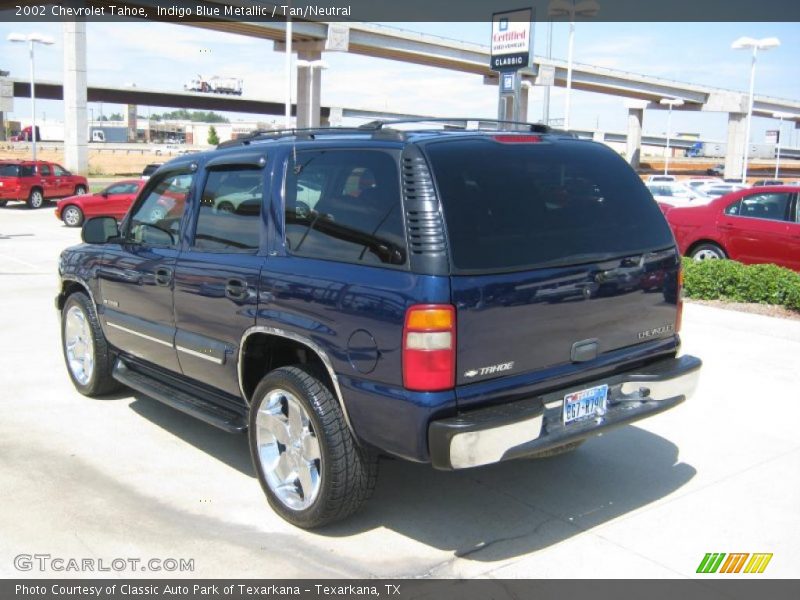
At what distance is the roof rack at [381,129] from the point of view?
426 cm

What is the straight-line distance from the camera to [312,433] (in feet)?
13.5

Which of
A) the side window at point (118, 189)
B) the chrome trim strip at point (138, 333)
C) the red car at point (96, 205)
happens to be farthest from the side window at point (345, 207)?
the side window at point (118, 189)

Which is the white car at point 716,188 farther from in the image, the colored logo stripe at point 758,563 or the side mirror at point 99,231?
the colored logo stripe at point 758,563

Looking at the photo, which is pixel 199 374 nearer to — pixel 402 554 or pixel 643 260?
pixel 402 554

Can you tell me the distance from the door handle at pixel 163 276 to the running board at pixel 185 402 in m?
0.70

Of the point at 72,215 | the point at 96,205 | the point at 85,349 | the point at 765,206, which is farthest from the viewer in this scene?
the point at 96,205

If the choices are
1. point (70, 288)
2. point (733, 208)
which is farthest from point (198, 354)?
point (733, 208)

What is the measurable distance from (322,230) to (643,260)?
172 centimetres

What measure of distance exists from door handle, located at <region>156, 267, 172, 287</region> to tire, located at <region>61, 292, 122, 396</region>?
3.95ft

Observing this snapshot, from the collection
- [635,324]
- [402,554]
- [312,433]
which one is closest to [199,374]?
[312,433]

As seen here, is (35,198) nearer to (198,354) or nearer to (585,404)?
(198,354)

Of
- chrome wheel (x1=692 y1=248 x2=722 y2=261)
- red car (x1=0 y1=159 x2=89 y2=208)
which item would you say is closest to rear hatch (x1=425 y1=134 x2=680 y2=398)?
chrome wheel (x1=692 y1=248 x2=722 y2=261)

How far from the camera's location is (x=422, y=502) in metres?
4.61

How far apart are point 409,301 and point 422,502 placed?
1.57 metres
